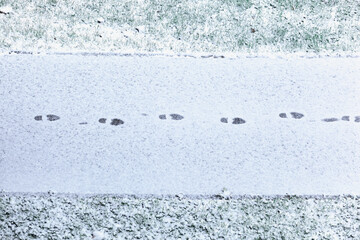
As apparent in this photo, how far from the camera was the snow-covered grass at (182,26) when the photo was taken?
4352 mm

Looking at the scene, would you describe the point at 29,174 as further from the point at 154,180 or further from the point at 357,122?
the point at 357,122

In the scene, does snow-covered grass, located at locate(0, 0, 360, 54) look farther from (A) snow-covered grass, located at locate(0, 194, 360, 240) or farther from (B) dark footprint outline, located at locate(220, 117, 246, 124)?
(A) snow-covered grass, located at locate(0, 194, 360, 240)

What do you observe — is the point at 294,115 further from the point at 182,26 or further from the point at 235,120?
the point at 182,26

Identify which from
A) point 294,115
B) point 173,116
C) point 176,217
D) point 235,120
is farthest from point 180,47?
point 176,217

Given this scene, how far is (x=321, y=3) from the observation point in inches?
195

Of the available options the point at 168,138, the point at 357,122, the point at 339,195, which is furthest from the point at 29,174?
the point at 357,122

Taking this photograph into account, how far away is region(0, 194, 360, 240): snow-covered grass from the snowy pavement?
0.10 meters

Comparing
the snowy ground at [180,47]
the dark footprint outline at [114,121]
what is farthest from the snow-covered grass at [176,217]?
the dark footprint outline at [114,121]

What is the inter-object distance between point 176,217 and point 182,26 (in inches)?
83.1

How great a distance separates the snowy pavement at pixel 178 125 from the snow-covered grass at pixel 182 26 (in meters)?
0.19

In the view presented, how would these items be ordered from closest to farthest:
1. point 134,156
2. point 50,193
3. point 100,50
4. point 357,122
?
point 50,193 → point 134,156 → point 357,122 → point 100,50

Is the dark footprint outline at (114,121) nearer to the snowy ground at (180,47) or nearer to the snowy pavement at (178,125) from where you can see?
the snowy pavement at (178,125)

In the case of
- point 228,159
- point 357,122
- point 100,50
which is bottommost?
point 228,159

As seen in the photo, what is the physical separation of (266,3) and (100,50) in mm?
1747
